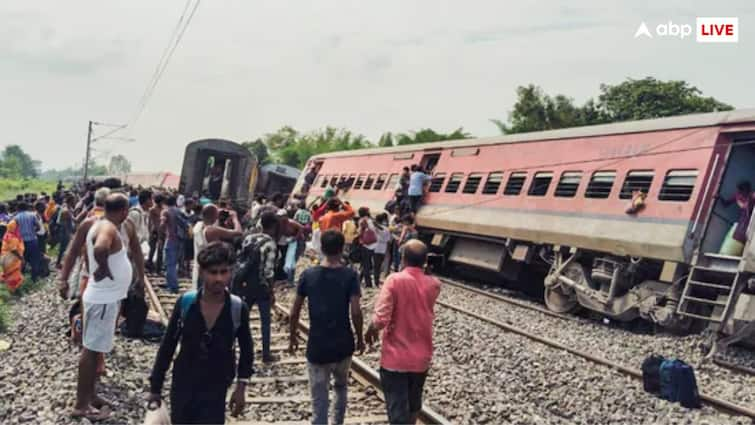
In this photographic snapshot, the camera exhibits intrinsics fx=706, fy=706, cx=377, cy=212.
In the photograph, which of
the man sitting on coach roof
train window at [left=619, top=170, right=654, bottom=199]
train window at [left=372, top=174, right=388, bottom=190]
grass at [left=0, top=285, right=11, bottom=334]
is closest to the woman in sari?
grass at [left=0, top=285, right=11, bottom=334]

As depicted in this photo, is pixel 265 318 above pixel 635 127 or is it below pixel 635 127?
below

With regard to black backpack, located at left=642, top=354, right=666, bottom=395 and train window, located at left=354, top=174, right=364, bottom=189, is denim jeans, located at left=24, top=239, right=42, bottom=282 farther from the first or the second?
black backpack, located at left=642, top=354, right=666, bottom=395

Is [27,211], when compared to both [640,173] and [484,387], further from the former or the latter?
[640,173]

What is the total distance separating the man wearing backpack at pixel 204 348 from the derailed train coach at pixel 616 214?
25.3 feet

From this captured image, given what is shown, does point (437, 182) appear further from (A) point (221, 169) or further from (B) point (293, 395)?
(B) point (293, 395)

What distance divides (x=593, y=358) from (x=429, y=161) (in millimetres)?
10354

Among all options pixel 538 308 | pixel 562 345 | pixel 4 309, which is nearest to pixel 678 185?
pixel 562 345

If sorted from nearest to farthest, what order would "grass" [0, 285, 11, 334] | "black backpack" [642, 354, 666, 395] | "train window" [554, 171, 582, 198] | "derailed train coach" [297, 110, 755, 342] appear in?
1. "black backpack" [642, 354, 666, 395]
2. "grass" [0, 285, 11, 334]
3. "derailed train coach" [297, 110, 755, 342]
4. "train window" [554, 171, 582, 198]

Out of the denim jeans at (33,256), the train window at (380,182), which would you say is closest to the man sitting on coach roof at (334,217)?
the denim jeans at (33,256)

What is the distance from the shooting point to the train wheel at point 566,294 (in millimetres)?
12617

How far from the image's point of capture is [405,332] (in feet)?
15.8

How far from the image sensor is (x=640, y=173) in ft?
38.3

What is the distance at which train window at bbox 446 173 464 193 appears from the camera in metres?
16.8

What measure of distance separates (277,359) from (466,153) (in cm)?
996
